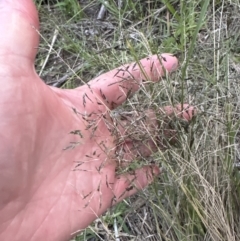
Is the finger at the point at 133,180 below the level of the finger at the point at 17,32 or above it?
below

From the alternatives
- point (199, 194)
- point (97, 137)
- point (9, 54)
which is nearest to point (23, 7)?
point (9, 54)

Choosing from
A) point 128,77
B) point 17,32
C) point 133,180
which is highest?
point 17,32

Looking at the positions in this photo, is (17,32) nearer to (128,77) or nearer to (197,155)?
(128,77)

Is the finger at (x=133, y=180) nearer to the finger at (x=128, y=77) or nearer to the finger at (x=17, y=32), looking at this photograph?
the finger at (x=128, y=77)

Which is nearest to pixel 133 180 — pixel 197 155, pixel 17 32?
pixel 197 155

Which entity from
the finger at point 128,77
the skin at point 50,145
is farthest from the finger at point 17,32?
the finger at point 128,77

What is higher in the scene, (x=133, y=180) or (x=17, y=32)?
(x=17, y=32)
